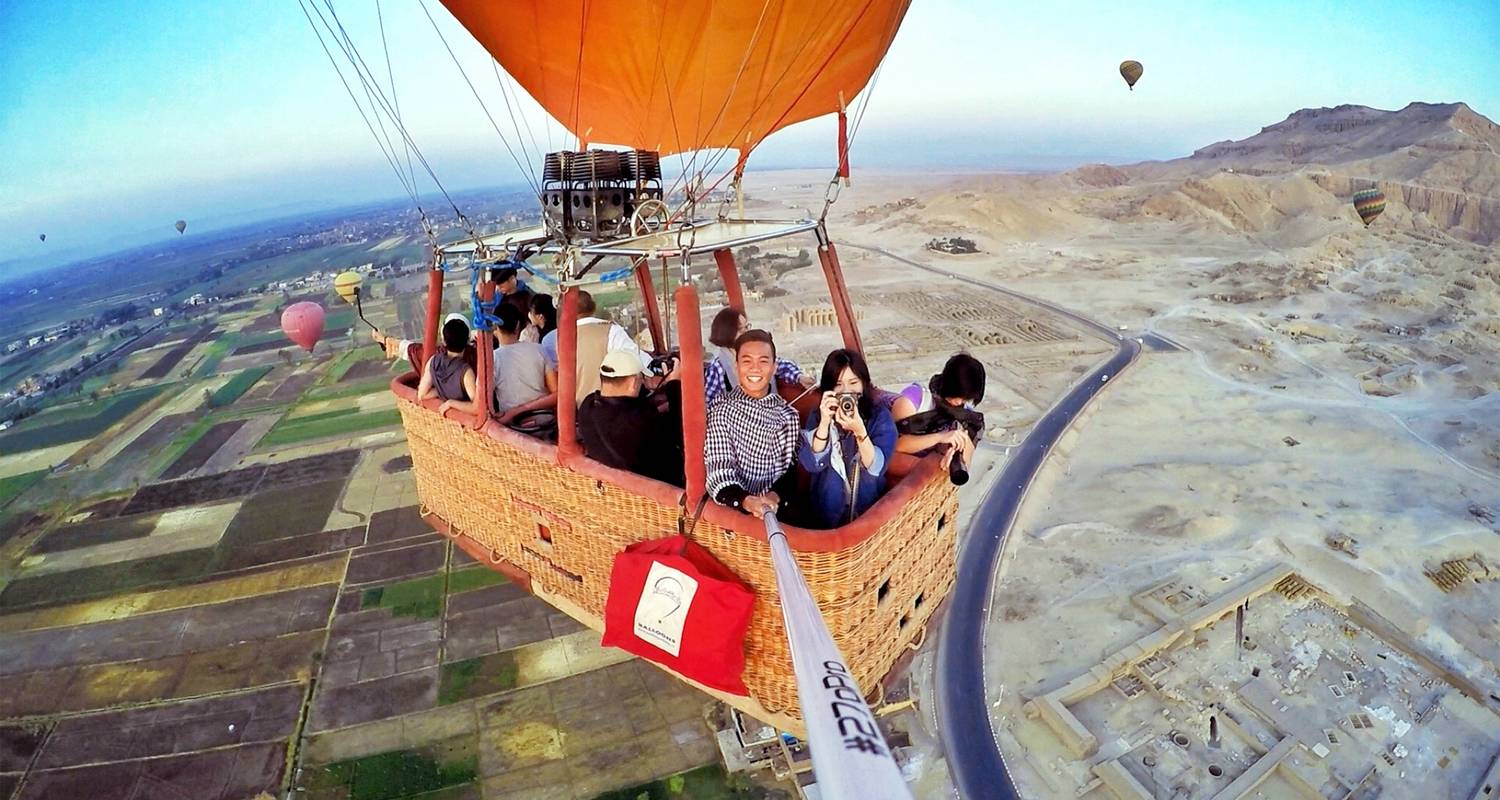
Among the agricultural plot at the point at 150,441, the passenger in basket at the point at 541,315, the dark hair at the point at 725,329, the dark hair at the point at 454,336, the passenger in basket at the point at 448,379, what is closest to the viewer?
the dark hair at the point at 725,329

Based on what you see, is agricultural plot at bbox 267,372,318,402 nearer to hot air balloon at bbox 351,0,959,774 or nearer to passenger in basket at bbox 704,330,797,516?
hot air balloon at bbox 351,0,959,774

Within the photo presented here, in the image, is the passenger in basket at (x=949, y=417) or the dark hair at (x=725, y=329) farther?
the dark hair at (x=725, y=329)

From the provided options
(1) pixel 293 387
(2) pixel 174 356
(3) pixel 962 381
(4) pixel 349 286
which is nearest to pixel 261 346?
(2) pixel 174 356

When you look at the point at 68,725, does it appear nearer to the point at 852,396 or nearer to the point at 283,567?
the point at 283,567

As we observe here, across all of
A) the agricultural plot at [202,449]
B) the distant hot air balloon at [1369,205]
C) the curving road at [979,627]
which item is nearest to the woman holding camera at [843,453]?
the curving road at [979,627]

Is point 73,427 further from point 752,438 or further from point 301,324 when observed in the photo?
point 752,438

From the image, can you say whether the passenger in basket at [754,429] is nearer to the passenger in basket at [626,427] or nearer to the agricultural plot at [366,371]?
the passenger in basket at [626,427]
